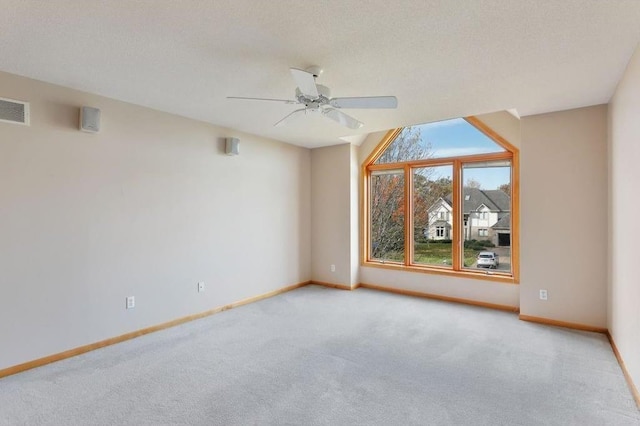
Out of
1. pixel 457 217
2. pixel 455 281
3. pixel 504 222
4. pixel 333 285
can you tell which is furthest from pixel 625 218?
pixel 333 285

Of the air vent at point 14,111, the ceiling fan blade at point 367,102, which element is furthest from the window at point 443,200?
the air vent at point 14,111

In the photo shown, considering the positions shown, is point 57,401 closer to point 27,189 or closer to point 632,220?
point 27,189

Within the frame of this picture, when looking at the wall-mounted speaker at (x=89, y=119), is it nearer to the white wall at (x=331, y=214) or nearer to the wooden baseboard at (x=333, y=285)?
the white wall at (x=331, y=214)

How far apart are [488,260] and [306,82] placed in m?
3.70

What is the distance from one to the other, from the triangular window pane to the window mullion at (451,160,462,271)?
0.76ft

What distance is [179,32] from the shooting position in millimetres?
2109

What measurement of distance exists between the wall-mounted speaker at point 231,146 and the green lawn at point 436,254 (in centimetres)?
298

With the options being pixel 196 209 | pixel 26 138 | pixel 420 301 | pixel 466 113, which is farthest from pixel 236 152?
pixel 420 301

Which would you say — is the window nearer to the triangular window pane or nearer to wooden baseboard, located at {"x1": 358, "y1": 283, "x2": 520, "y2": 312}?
the triangular window pane

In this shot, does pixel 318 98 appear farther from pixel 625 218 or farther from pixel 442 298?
pixel 442 298

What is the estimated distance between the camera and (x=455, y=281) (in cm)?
471

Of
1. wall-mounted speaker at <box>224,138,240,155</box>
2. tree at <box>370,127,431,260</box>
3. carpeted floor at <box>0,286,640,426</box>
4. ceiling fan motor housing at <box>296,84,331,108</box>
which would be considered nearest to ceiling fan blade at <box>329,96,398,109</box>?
ceiling fan motor housing at <box>296,84,331,108</box>

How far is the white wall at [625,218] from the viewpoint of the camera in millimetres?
2357

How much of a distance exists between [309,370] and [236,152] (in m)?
2.87
